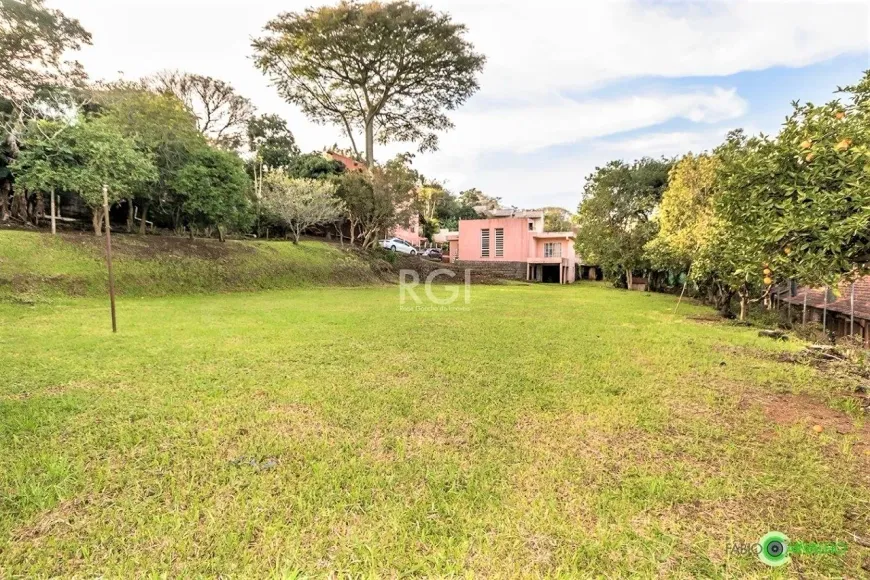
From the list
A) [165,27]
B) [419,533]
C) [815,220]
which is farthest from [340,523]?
[165,27]

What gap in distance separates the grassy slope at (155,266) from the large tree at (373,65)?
27.5 ft

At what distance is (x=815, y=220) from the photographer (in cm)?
344

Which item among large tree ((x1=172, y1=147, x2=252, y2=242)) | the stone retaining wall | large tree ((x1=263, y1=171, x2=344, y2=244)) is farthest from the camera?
the stone retaining wall

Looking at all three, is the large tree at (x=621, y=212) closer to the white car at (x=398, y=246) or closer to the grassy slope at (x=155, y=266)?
the white car at (x=398, y=246)

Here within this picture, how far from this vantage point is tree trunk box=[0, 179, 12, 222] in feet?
43.3

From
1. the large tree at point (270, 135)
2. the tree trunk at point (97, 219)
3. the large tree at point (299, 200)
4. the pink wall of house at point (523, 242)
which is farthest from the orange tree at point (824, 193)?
the large tree at point (270, 135)

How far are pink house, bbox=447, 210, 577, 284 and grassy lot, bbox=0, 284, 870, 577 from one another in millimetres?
22676

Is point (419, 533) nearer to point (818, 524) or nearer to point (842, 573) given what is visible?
point (842, 573)

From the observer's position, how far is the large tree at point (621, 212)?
21052 mm

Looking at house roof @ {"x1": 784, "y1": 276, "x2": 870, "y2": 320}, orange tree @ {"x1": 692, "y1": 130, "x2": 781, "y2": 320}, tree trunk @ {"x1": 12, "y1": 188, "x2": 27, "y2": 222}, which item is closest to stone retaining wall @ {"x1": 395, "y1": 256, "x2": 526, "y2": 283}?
tree trunk @ {"x1": 12, "y1": 188, "x2": 27, "y2": 222}

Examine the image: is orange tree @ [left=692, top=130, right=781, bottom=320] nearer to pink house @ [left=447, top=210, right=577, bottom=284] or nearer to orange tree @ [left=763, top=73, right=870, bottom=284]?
orange tree @ [left=763, top=73, right=870, bottom=284]

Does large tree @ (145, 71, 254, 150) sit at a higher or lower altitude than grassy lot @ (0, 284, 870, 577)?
higher

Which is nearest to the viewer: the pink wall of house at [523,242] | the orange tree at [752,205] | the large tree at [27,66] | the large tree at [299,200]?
the orange tree at [752,205]

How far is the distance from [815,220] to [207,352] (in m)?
6.71
